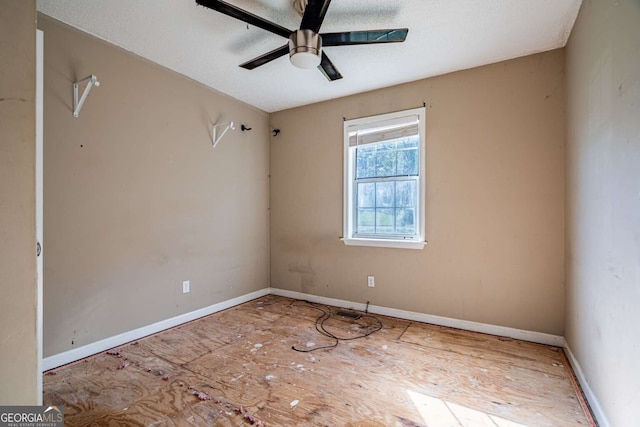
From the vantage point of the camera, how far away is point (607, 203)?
5.03 ft

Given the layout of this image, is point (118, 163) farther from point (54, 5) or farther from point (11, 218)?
point (11, 218)

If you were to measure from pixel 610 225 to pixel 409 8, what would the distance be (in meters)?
1.79

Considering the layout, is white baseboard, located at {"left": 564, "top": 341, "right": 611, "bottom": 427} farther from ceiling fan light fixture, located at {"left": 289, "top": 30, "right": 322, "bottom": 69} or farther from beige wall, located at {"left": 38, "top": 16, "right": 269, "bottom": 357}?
beige wall, located at {"left": 38, "top": 16, "right": 269, "bottom": 357}

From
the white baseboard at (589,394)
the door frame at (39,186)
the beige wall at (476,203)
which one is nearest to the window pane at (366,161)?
the beige wall at (476,203)

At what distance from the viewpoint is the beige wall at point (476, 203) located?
2.47 metres

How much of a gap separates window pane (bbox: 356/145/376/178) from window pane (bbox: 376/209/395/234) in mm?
454

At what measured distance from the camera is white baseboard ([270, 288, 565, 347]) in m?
2.49

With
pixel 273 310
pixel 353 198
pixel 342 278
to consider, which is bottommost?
pixel 273 310

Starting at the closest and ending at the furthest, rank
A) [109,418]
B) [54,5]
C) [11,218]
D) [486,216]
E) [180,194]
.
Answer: [11,218] < [109,418] < [54,5] < [486,216] < [180,194]


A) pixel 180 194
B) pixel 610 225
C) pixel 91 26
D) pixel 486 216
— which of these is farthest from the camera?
pixel 180 194

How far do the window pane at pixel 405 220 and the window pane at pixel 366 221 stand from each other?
0.94 feet

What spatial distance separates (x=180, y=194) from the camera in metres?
2.98

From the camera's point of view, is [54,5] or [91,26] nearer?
[54,5]

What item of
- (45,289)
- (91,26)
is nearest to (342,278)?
(45,289)
